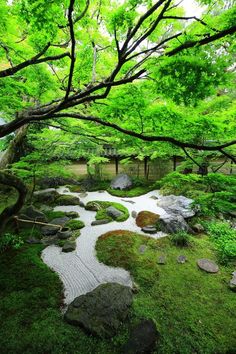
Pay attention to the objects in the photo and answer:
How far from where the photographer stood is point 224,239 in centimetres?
807

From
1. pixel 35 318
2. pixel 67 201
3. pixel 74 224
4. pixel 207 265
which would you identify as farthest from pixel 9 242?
pixel 207 265

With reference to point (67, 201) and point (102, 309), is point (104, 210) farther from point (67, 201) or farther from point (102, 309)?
point (102, 309)

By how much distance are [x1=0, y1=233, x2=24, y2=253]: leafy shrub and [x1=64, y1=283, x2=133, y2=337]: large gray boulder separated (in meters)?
3.53

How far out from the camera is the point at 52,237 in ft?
27.4

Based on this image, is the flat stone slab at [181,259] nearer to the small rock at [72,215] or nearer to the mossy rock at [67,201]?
the small rock at [72,215]

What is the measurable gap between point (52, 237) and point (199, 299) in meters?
5.63

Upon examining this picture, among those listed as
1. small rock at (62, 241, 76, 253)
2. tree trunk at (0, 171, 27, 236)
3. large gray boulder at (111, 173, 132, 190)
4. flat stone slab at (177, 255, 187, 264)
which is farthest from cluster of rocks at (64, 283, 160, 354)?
large gray boulder at (111, 173, 132, 190)

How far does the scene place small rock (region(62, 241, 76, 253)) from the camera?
24.2ft

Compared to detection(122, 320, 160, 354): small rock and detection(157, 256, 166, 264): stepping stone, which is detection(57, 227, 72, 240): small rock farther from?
detection(122, 320, 160, 354): small rock

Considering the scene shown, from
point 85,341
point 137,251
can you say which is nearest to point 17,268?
point 85,341

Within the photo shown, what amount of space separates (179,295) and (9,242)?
19.0ft

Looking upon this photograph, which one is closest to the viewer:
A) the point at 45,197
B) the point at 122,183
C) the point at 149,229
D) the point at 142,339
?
the point at 142,339

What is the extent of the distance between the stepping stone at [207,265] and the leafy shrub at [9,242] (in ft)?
20.2

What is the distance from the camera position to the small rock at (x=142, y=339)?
3.92 m
